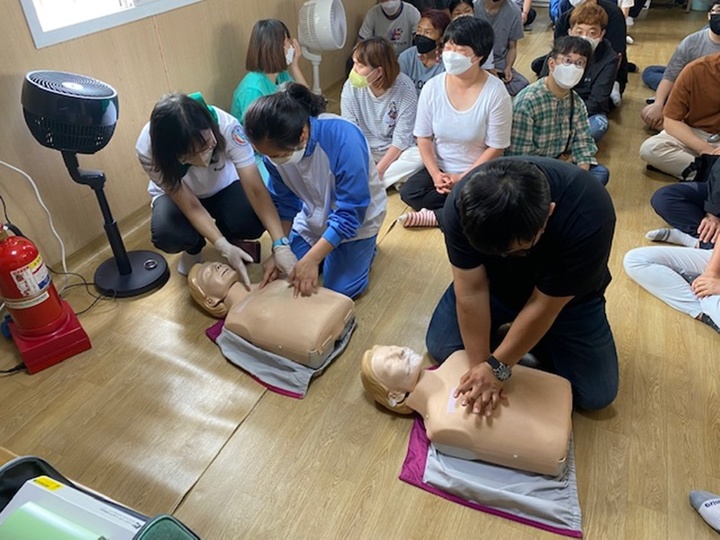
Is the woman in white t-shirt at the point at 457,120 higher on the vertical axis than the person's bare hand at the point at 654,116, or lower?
higher

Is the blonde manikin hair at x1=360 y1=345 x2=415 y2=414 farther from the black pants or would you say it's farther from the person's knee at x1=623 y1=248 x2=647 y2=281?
the person's knee at x1=623 y1=248 x2=647 y2=281

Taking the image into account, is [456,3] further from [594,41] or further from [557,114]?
[557,114]

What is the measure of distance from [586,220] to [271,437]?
952mm

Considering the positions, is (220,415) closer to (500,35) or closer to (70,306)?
(70,306)

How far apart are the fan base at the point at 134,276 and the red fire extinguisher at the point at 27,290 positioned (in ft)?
0.80

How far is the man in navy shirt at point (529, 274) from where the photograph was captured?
3.18 feet

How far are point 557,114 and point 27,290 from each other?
2.04 meters

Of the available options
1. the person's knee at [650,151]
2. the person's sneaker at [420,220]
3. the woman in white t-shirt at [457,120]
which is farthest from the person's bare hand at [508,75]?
the person's sneaker at [420,220]

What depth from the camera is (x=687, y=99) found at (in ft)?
7.71

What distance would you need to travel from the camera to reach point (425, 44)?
8.63 ft

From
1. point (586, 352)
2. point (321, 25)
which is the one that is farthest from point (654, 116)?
point (586, 352)

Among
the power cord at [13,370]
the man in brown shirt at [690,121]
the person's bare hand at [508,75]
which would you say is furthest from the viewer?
the person's bare hand at [508,75]

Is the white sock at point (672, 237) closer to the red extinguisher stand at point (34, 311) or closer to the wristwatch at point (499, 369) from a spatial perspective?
the wristwatch at point (499, 369)

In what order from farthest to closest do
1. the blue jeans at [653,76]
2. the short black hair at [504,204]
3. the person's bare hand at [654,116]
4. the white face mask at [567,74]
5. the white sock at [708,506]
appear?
the blue jeans at [653,76] → the person's bare hand at [654,116] → the white face mask at [567,74] → the white sock at [708,506] → the short black hair at [504,204]
